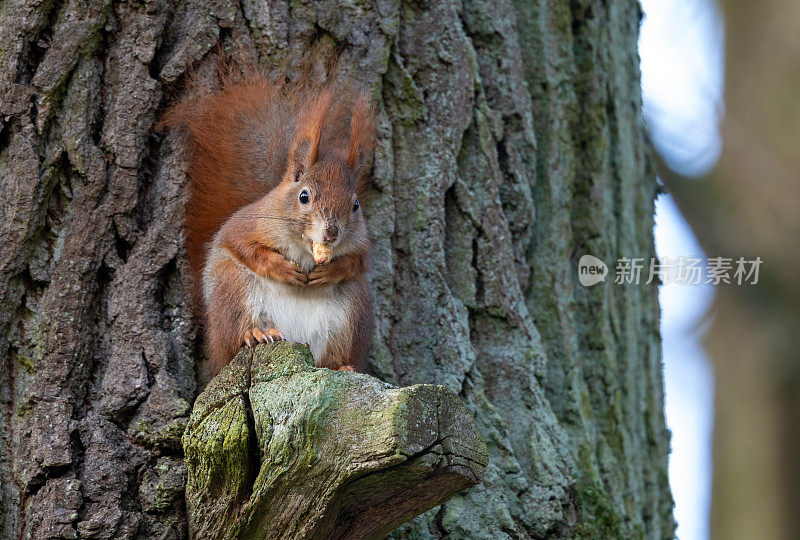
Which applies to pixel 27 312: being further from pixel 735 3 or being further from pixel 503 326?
pixel 735 3

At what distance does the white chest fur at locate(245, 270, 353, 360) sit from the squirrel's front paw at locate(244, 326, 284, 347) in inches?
2.3

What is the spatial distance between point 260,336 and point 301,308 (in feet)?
0.42

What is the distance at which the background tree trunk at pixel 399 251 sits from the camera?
4.41 ft

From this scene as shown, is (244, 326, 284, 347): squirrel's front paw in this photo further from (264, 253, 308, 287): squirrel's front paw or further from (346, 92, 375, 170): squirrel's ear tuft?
(346, 92, 375, 170): squirrel's ear tuft

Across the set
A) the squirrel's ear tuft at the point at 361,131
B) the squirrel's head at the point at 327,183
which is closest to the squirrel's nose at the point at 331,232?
the squirrel's head at the point at 327,183

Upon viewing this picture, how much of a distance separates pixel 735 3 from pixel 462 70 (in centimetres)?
244

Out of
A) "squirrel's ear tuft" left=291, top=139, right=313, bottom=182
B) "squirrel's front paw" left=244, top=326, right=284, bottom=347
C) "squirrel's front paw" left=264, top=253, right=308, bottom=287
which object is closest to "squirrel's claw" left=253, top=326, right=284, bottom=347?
"squirrel's front paw" left=244, top=326, right=284, bottom=347

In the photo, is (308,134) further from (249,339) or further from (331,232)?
(249,339)

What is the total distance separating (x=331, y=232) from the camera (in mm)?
1530

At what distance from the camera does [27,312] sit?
1.39 m

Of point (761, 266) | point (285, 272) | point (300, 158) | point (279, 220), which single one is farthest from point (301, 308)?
point (761, 266)

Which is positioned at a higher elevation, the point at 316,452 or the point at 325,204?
the point at 325,204

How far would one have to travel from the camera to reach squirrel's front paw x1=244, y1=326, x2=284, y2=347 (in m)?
1.42

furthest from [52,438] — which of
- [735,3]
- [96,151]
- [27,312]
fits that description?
[735,3]
